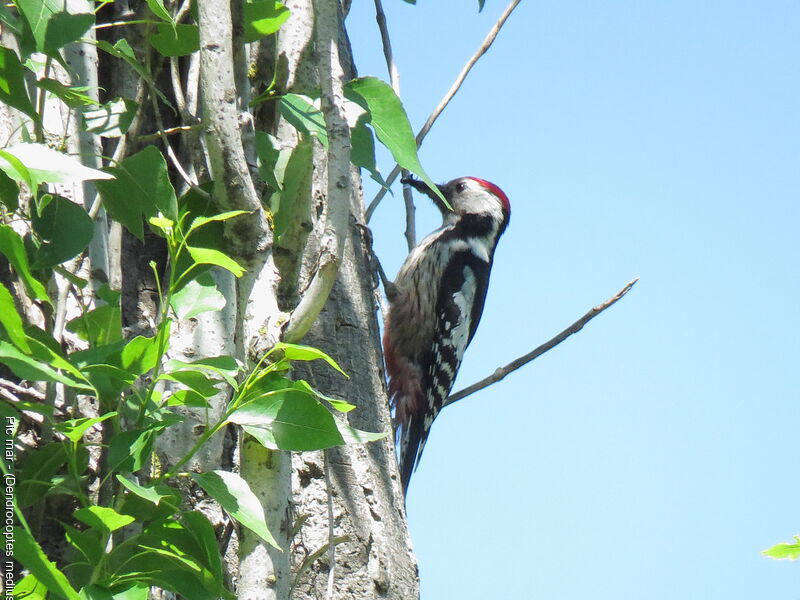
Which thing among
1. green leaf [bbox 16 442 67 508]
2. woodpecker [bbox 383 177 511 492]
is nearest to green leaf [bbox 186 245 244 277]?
green leaf [bbox 16 442 67 508]

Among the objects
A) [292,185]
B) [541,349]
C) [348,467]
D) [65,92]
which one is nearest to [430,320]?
[541,349]

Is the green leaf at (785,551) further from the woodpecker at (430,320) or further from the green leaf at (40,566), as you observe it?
the woodpecker at (430,320)

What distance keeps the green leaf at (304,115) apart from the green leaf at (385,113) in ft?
0.20

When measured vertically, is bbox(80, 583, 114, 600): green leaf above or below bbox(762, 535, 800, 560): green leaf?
below

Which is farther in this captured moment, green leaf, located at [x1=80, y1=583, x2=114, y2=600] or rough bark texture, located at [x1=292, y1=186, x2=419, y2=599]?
rough bark texture, located at [x1=292, y1=186, x2=419, y2=599]

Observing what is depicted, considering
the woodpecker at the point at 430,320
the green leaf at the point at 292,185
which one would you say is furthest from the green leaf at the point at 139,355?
the woodpecker at the point at 430,320

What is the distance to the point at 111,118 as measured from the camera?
148cm

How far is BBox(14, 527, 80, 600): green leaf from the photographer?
95 centimetres

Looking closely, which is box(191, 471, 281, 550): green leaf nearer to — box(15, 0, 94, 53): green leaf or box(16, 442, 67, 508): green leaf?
box(16, 442, 67, 508): green leaf

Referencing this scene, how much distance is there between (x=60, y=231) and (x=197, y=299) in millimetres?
200

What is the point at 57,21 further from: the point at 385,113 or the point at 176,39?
the point at 385,113

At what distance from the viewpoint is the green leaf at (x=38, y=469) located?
123 cm

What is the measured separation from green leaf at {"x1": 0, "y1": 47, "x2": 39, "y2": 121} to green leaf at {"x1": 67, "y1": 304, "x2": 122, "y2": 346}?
0.93ft

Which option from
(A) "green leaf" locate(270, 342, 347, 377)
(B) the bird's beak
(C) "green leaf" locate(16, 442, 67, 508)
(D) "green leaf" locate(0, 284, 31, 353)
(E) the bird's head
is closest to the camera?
(D) "green leaf" locate(0, 284, 31, 353)
